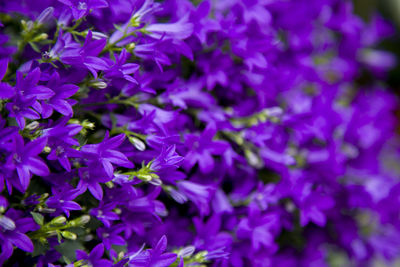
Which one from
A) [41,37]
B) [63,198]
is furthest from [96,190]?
[41,37]

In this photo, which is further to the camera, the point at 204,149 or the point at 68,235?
the point at 204,149

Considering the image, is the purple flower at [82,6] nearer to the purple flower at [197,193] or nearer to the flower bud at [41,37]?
the flower bud at [41,37]

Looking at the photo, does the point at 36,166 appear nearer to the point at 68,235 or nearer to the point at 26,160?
the point at 26,160

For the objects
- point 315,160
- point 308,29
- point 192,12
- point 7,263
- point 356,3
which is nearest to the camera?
point 7,263

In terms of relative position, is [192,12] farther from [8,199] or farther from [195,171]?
[8,199]

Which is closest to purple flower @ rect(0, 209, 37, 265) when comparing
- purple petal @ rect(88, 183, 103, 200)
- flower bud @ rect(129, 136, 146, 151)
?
purple petal @ rect(88, 183, 103, 200)

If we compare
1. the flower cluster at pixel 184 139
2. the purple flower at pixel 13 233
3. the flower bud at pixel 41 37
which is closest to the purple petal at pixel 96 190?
the flower cluster at pixel 184 139

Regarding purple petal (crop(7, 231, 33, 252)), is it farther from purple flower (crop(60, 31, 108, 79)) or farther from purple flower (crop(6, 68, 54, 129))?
purple flower (crop(60, 31, 108, 79))

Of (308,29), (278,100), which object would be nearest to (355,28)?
(308,29)
